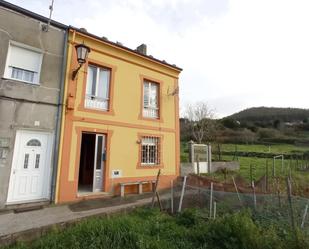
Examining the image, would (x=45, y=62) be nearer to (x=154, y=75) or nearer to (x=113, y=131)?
(x=113, y=131)

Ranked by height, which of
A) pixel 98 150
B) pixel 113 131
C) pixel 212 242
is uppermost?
pixel 113 131

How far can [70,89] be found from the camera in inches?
346

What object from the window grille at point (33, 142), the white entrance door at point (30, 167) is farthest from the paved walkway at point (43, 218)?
the window grille at point (33, 142)

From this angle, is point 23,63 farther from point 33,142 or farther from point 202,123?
point 202,123

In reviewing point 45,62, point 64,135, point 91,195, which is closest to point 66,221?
point 91,195

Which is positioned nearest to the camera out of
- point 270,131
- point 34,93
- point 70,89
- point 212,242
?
point 212,242

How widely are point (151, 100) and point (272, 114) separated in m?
56.3

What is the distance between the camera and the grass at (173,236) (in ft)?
14.5

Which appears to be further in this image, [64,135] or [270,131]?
[270,131]

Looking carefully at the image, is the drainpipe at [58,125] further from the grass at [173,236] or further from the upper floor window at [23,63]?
the grass at [173,236]

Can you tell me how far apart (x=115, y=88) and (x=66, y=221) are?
6256mm

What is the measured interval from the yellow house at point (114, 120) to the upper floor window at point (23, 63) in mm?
1153

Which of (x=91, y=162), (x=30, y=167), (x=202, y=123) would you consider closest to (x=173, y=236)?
(x=30, y=167)

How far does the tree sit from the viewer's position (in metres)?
27.7
